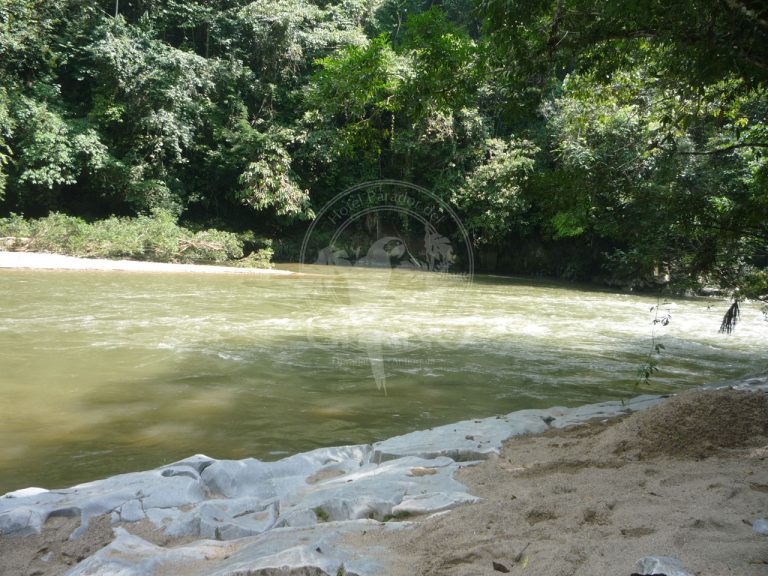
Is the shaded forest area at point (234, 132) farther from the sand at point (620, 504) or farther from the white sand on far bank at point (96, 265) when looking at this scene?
the sand at point (620, 504)

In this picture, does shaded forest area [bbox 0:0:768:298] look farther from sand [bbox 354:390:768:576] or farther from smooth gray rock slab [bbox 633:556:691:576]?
smooth gray rock slab [bbox 633:556:691:576]

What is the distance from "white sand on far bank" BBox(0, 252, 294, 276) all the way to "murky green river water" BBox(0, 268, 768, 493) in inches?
68.0

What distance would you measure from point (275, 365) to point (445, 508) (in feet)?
13.0

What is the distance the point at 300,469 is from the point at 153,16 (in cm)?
2094

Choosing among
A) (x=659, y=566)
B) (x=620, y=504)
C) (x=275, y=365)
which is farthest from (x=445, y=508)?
(x=275, y=365)

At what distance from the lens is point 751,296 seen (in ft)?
15.0

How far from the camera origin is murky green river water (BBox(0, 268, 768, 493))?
13.0 feet

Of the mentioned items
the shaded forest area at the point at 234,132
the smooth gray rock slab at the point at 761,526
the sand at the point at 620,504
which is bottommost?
the sand at the point at 620,504

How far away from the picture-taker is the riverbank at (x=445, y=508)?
1.84 m

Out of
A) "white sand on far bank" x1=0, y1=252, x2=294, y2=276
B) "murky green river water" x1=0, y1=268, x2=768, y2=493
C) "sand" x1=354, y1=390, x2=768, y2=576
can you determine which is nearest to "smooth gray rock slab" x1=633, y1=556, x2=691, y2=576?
"sand" x1=354, y1=390, x2=768, y2=576

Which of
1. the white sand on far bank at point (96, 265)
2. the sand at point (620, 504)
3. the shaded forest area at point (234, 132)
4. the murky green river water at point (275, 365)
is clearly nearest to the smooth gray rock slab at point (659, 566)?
the sand at point (620, 504)

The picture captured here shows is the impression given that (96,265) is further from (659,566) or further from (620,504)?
(659,566)

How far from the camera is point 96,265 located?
1498 centimetres

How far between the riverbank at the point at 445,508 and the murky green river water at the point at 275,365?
72 centimetres
